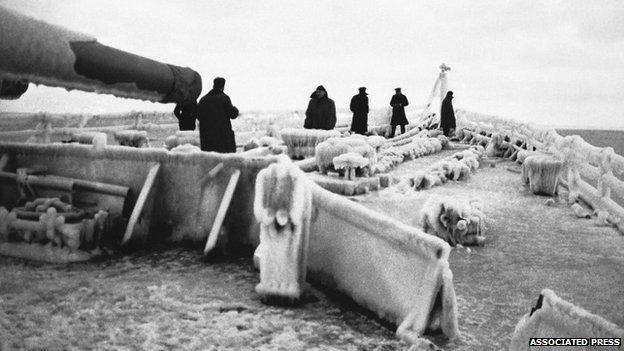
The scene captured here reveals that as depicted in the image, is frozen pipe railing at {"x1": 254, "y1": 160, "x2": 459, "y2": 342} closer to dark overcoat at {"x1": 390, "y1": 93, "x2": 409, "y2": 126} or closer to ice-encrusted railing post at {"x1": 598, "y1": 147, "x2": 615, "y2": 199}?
ice-encrusted railing post at {"x1": 598, "y1": 147, "x2": 615, "y2": 199}

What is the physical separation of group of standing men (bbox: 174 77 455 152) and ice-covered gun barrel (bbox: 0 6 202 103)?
0.80 feet

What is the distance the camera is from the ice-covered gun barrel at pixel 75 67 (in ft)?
3.88

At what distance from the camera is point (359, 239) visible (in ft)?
13.9

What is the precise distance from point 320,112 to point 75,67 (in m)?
11.7

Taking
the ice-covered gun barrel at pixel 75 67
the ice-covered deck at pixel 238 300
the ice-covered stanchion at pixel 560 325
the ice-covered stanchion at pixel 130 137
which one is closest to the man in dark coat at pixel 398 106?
the ice-covered stanchion at pixel 130 137

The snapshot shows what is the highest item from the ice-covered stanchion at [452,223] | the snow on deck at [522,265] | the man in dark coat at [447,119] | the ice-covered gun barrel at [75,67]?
the ice-covered gun barrel at [75,67]

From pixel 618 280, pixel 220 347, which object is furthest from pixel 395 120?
pixel 220 347

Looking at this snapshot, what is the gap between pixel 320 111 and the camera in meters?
13.0

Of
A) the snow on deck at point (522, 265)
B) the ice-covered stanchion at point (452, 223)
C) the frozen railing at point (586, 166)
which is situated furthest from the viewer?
the frozen railing at point (586, 166)

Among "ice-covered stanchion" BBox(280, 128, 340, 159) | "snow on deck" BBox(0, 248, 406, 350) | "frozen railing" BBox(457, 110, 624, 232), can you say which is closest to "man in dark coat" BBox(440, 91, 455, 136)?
"frozen railing" BBox(457, 110, 624, 232)

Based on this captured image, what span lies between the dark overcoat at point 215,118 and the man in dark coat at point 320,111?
182 inches

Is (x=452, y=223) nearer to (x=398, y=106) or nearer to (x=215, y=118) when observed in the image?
(x=215, y=118)

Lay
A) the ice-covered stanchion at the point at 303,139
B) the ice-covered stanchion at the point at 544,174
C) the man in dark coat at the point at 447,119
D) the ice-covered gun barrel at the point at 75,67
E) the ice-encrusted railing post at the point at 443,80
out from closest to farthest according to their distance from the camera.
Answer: the ice-covered gun barrel at the point at 75,67 < the ice-covered stanchion at the point at 544,174 < the ice-covered stanchion at the point at 303,139 < the man in dark coat at the point at 447,119 < the ice-encrusted railing post at the point at 443,80

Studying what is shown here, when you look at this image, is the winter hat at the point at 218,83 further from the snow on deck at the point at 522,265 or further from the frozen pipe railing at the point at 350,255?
the frozen pipe railing at the point at 350,255
